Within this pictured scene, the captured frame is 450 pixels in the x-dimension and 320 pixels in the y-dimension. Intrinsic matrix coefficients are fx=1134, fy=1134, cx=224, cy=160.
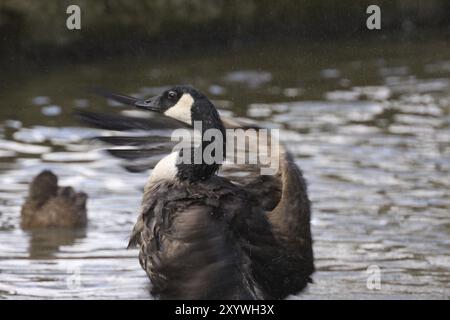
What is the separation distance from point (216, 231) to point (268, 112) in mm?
6161

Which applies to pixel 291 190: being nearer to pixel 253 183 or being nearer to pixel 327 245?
pixel 253 183

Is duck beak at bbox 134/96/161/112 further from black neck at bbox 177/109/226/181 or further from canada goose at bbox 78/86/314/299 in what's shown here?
black neck at bbox 177/109/226/181

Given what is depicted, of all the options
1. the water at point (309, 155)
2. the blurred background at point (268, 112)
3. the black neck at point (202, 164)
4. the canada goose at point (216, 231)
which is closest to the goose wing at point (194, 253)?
the canada goose at point (216, 231)

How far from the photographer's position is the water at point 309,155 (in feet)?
24.1

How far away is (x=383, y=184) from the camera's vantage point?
938 cm

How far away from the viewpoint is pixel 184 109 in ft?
20.0

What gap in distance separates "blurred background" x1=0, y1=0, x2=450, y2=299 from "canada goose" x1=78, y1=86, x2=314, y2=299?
0.73 meters

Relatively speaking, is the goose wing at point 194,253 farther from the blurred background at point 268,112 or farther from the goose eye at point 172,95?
the blurred background at point 268,112

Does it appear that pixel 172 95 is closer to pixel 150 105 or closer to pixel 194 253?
pixel 150 105

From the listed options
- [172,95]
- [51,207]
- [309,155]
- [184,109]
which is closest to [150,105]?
[172,95]

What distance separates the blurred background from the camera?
7.56 meters
